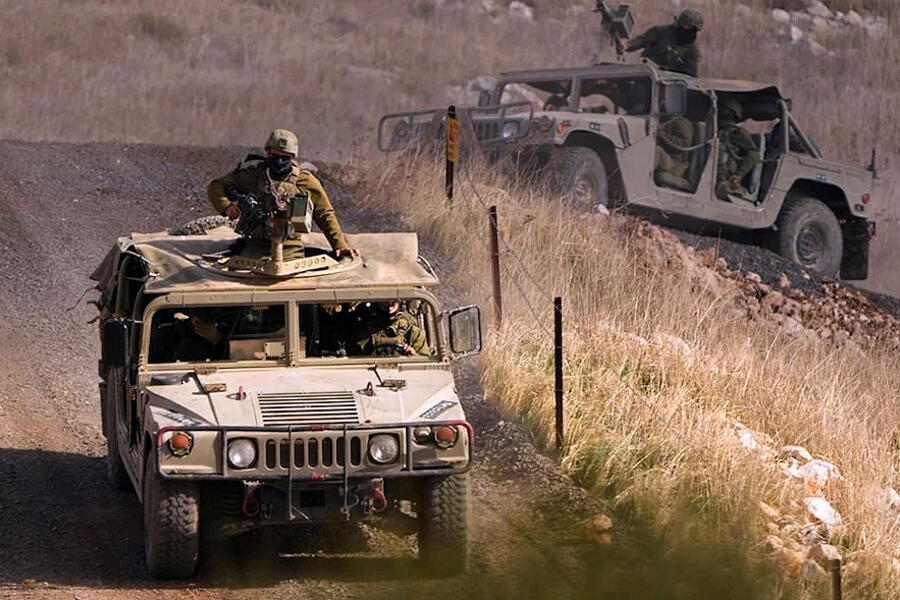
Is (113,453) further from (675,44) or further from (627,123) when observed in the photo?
(675,44)

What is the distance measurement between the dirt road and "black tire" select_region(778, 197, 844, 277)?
7.41m

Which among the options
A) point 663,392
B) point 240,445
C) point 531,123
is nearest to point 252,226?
point 240,445

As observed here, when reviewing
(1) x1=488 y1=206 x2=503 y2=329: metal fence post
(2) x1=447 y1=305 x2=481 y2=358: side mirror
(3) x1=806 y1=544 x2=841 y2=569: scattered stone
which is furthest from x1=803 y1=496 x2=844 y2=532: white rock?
(1) x1=488 y1=206 x2=503 y2=329: metal fence post

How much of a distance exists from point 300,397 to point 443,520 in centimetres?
85

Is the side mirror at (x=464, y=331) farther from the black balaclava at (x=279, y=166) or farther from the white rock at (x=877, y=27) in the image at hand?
the white rock at (x=877, y=27)

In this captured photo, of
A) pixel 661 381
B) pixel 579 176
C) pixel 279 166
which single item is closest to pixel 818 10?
pixel 579 176

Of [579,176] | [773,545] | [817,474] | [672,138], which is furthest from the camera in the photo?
[672,138]

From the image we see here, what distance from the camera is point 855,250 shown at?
20906 mm

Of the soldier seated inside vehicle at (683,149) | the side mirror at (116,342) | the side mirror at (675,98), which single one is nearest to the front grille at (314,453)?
the side mirror at (116,342)

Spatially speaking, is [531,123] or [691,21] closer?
[531,123]

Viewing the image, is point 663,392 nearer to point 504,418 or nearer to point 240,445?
point 504,418

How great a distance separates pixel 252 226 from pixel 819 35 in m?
28.7

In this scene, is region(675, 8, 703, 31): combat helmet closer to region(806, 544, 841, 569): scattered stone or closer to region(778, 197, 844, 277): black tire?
region(778, 197, 844, 277): black tire

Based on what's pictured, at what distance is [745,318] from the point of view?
1467 cm
